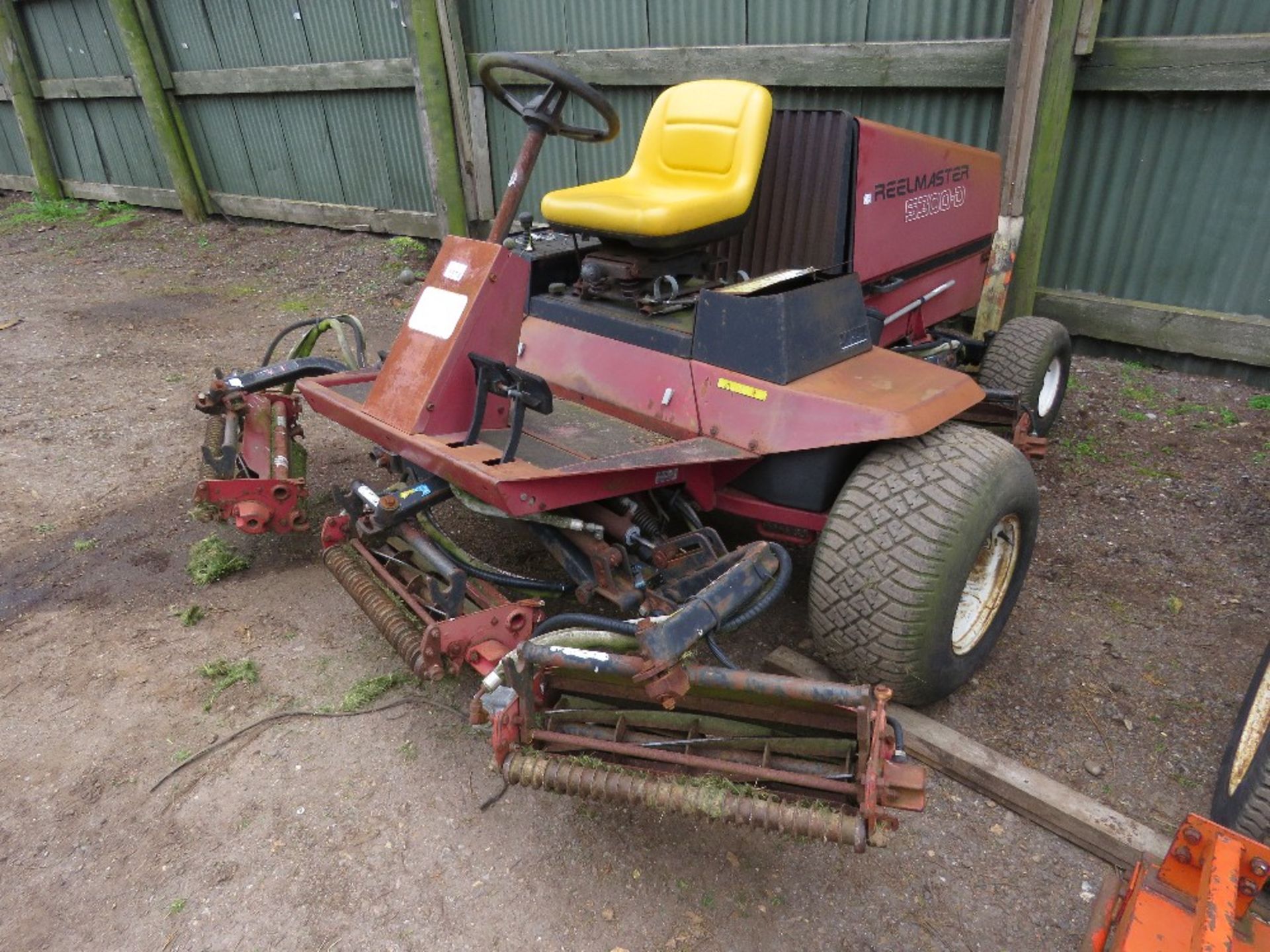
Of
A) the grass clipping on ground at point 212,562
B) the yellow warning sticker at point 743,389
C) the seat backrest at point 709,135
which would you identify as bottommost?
the grass clipping on ground at point 212,562

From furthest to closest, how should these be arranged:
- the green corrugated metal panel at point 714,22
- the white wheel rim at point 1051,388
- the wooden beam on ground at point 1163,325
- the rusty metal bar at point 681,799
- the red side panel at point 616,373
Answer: the green corrugated metal panel at point 714,22
the wooden beam on ground at point 1163,325
the white wheel rim at point 1051,388
the red side panel at point 616,373
the rusty metal bar at point 681,799

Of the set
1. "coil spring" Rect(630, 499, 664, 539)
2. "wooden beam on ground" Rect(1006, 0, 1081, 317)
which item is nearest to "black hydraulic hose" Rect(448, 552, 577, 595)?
"coil spring" Rect(630, 499, 664, 539)

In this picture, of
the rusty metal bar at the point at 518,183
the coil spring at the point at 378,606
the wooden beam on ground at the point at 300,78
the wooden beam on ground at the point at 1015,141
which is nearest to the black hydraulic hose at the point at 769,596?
the coil spring at the point at 378,606

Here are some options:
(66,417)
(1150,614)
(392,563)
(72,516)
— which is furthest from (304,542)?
(1150,614)

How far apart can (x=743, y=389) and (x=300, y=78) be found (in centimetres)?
660

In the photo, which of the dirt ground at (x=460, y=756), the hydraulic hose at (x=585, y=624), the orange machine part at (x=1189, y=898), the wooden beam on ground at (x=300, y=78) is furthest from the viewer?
the wooden beam on ground at (x=300, y=78)

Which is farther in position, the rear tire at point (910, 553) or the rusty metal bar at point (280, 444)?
the rusty metal bar at point (280, 444)

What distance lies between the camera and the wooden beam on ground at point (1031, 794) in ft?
6.30

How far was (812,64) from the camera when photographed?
468 centimetres

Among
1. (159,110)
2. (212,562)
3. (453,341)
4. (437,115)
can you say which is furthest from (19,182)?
(453,341)

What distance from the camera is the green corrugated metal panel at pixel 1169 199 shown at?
3928mm

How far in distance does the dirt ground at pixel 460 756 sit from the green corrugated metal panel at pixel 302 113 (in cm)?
412

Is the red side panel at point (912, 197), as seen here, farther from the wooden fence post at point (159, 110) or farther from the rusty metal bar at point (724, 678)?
the wooden fence post at point (159, 110)

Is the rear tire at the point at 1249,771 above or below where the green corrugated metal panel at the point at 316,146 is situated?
below
